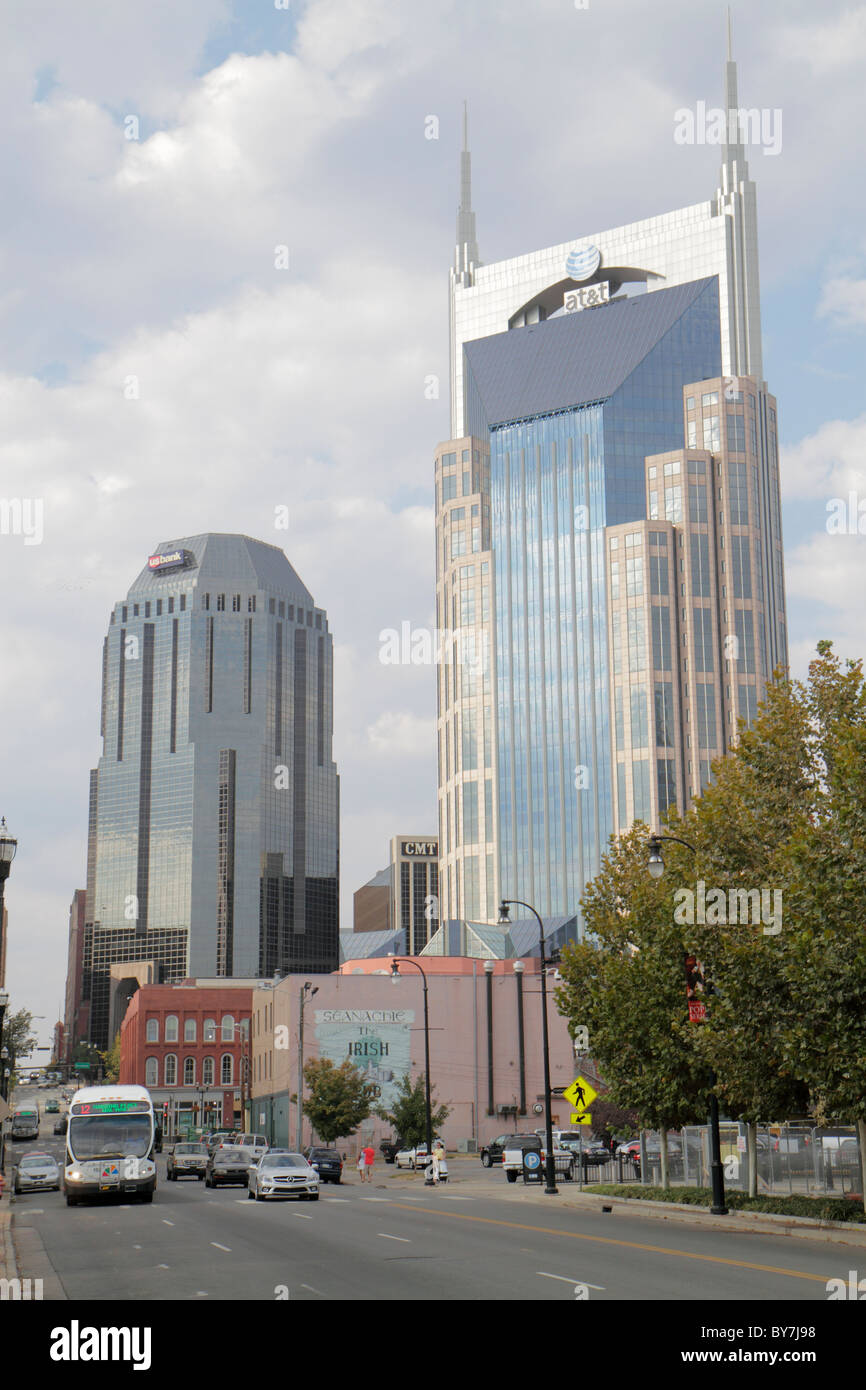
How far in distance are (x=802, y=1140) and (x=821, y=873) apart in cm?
1288

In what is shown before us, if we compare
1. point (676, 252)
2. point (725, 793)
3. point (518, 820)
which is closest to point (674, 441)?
point (676, 252)

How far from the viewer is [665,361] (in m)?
158

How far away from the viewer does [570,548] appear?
15825 centimetres

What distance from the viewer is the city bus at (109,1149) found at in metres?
40.8

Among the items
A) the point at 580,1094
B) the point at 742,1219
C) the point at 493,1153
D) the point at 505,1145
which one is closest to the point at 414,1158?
the point at 505,1145

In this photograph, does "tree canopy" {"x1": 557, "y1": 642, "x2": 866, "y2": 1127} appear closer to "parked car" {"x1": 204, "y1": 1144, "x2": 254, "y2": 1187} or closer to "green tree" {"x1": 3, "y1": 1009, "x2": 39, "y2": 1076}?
"parked car" {"x1": 204, "y1": 1144, "x2": 254, "y2": 1187}

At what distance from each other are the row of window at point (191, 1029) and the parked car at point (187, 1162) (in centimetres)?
9150

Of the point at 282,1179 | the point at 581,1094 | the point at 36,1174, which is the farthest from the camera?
the point at 36,1174

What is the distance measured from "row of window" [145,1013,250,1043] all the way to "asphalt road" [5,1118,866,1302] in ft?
384

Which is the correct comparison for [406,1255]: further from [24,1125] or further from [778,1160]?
[24,1125]

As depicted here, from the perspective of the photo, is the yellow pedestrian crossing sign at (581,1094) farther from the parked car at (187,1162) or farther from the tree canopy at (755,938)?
the parked car at (187,1162)

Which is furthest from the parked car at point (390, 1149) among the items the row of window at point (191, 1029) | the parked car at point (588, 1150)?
the row of window at point (191, 1029)

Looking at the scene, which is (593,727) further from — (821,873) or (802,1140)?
(821,873)

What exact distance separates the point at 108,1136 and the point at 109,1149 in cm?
39
